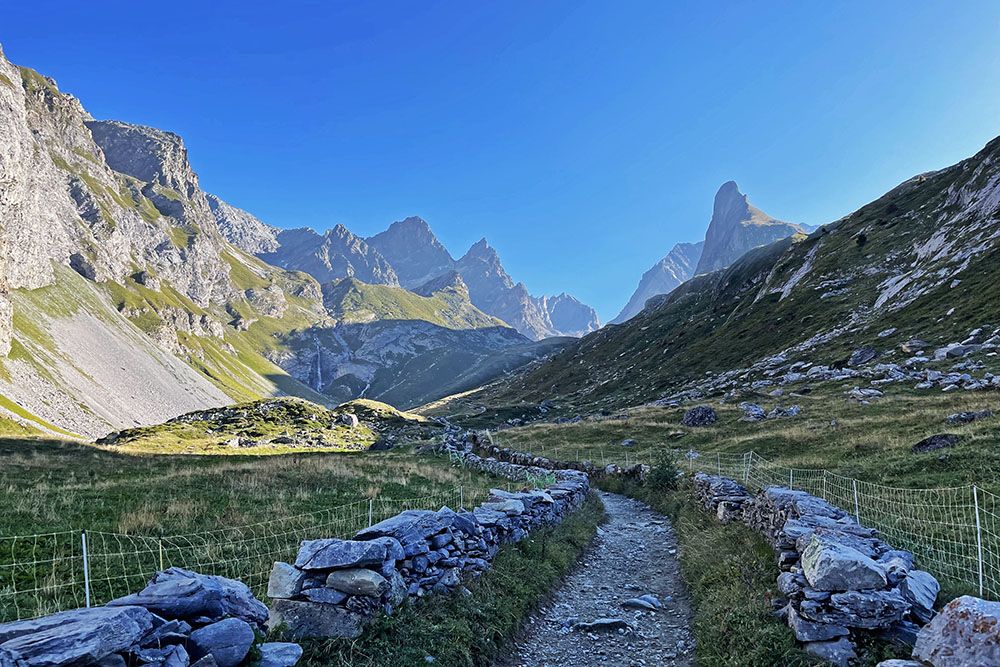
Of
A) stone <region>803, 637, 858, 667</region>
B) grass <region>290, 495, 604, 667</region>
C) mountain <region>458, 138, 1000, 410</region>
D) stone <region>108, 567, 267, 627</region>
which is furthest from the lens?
mountain <region>458, 138, 1000, 410</region>

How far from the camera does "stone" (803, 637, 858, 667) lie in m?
7.48

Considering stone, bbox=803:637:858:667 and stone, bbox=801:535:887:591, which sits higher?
stone, bbox=801:535:887:591

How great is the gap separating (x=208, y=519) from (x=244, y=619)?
33.1 feet

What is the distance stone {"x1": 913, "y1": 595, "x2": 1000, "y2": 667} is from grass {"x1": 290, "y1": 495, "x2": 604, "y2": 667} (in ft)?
22.0

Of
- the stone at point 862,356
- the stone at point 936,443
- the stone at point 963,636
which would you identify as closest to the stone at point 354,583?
the stone at point 963,636

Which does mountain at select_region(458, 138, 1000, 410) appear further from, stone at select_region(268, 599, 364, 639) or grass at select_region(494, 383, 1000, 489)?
stone at select_region(268, 599, 364, 639)

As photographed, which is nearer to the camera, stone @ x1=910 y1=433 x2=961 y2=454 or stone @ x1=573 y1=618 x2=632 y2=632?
stone @ x1=573 y1=618 x2=632 y2=632

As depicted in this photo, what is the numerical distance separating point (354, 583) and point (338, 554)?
0.57 meters

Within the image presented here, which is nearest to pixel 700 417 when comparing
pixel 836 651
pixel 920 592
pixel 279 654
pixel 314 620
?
pixel 920 592

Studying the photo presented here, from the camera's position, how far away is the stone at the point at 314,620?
7.89m

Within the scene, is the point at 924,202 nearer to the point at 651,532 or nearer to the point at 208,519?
the point at 651,532

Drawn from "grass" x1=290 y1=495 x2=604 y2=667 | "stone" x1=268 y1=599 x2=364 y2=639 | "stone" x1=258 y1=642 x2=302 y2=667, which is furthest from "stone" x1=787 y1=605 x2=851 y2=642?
"stone" x1=258 y1=642 x2=302 y2=667

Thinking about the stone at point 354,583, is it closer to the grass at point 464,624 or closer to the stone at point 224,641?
the grass at point 464,624

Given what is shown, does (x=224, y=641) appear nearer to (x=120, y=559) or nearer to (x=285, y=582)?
(x=285, y=582)
